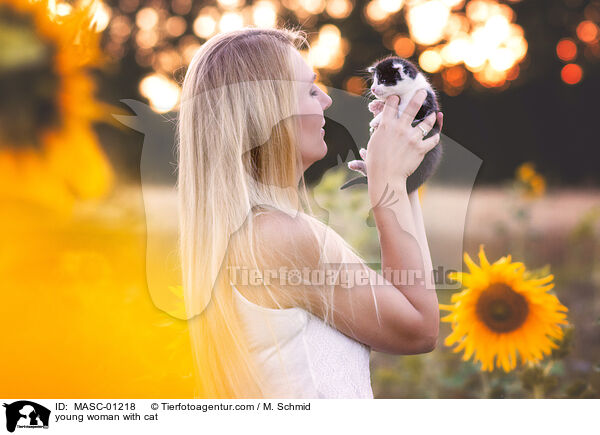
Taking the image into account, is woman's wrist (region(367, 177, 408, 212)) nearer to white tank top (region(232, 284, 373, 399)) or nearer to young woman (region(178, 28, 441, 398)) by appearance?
young woman (region(178, 28, 441, 398))

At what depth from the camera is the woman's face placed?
0.92m

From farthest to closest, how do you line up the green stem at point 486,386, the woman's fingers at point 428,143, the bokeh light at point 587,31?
the bokeh light at point 587,31 < the green stem at point 486,386 < the woman's fingers at point 428,143

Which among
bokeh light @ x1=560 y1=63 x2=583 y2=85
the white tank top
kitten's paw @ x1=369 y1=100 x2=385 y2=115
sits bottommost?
the white tank top

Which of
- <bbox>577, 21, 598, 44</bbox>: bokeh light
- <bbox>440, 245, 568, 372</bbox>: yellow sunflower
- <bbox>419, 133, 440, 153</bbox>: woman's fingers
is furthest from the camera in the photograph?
<bbox>577, 21, 598, 44</bbox>: bokeh light

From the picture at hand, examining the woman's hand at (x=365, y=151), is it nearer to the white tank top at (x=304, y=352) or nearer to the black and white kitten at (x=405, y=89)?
the black and white kitten at (x=405, y=89)

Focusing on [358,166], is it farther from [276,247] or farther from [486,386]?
[486,386]

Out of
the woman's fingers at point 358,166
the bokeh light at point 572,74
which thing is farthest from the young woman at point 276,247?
the bokeh light at point 572,74

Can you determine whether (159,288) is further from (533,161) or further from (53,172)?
(533,161)

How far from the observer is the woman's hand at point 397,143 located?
917 millimetres

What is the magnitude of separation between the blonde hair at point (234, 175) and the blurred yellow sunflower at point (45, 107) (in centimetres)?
17

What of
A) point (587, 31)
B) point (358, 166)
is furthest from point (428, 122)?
point (587, 31)

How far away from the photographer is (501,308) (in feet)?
3.67

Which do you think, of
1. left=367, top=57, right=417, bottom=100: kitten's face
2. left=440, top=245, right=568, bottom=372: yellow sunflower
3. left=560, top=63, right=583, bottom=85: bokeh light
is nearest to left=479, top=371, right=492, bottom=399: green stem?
left=440, top=245, right=568, bottom=372: yellow sunflower
